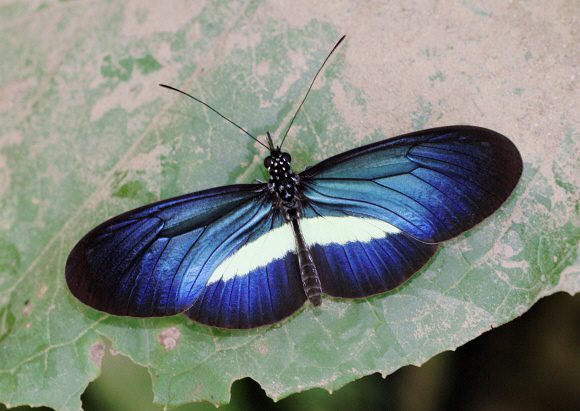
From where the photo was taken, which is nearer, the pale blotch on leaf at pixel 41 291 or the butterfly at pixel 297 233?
the butterfly at pixel 297 233

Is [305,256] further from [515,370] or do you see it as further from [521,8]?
[521,8]

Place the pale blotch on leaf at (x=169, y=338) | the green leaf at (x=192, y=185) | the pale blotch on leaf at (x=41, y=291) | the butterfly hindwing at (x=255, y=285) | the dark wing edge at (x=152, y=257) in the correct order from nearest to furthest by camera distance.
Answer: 1. the dark wing edge at (x=152, y=257)
2. the butterfly hindwing at (x=255, y=285)
3. the green leaf at (x=192, y=185)
4. the pale blotch on leaf at (x=169, y=338)
5. the pale blotch on leaf at (x=41, y=291)

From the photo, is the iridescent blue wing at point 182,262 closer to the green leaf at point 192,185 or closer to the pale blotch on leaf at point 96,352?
the green leaf at point 192,185

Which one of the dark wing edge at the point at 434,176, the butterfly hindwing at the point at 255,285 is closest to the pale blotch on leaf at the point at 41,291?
the butterfly hindwing at the point at 255,285

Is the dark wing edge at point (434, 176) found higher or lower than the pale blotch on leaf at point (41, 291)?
higher

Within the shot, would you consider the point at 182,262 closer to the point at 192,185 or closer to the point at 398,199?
the point at 192,185

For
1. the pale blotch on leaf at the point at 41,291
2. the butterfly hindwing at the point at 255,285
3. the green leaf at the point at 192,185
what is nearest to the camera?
the butterfly hindwing at the point at 255,285

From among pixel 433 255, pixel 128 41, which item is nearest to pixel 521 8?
pixel 433 255

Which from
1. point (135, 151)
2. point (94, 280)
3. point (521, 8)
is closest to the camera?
point (94, 280)
